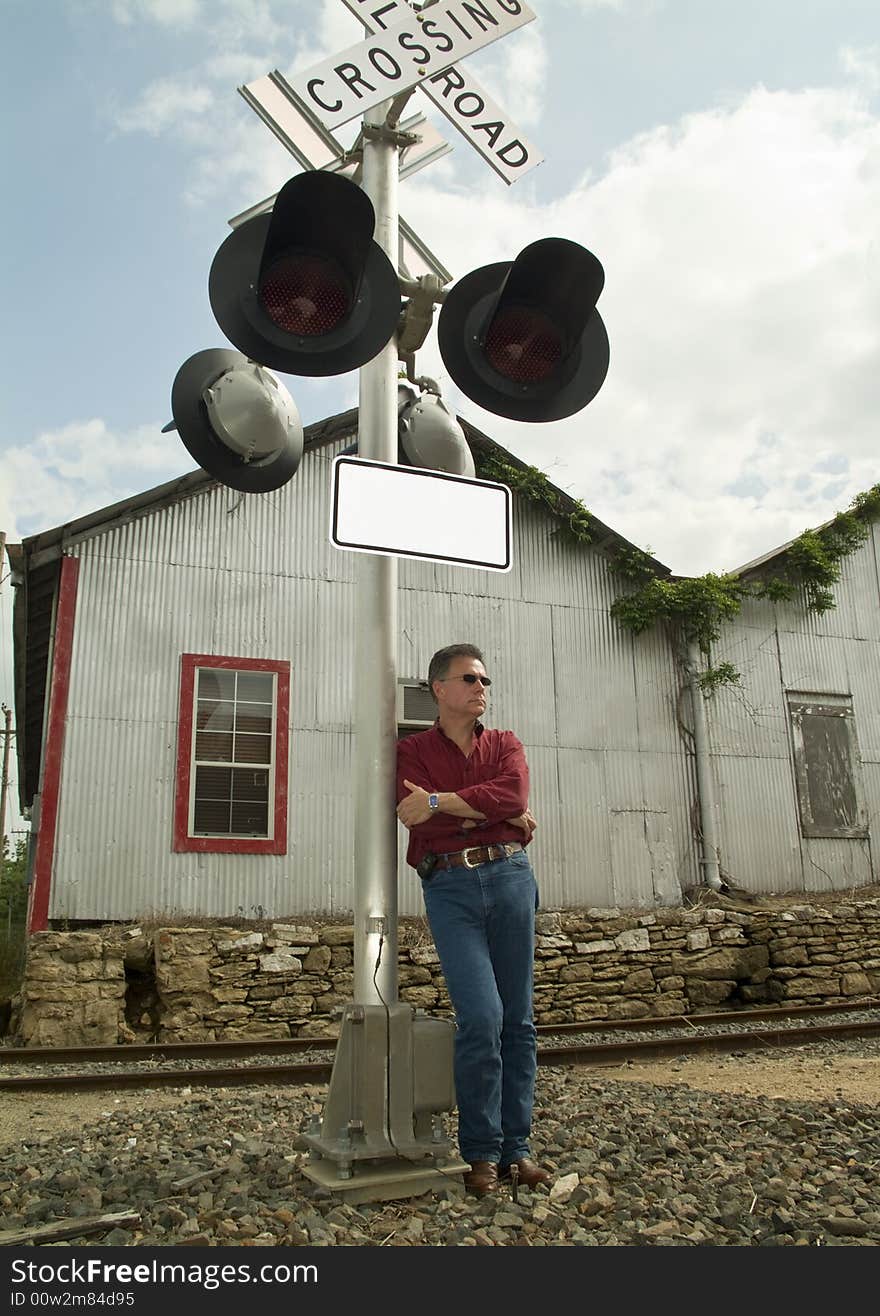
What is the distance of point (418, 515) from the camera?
3.41 m

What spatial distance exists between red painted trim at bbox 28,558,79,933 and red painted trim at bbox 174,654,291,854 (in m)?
1.29

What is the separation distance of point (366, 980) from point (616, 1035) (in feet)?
24.7

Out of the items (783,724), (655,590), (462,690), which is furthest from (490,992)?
(783,724)

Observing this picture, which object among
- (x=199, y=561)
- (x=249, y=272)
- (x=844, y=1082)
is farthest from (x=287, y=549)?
(x=249, y=272)

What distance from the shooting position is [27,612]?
12734mm

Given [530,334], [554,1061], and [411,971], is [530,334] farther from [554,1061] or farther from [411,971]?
[411,971]

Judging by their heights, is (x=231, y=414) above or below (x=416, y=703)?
below

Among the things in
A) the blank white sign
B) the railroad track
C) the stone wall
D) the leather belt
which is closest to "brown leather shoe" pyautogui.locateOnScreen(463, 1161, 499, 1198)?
the leather belt

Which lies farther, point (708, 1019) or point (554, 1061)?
point (708, 1019)

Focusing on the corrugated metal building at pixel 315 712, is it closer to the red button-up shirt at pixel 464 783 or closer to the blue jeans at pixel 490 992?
the red button-up shirt at pixel 464 783

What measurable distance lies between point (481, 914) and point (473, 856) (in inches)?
7.8

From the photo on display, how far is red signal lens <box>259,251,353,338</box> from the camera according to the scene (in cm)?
337

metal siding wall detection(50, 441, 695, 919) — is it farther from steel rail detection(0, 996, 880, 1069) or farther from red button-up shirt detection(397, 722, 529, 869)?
red button-up shirt detection(397, 722, 529, 869)

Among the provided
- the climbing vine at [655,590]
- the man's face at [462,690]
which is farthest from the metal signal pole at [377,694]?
the climbing vine at [655,590]
